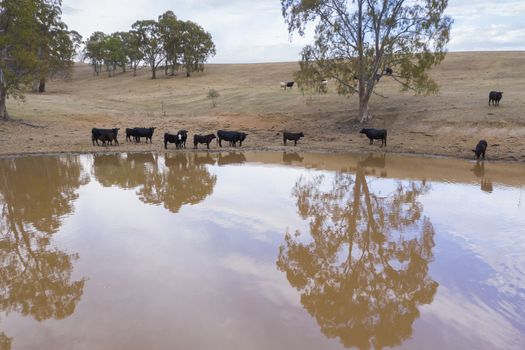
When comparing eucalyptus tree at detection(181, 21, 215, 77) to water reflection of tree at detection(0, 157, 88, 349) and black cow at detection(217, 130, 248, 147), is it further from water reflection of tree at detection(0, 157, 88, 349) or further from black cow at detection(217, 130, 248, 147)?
water reflection of tree at detection(0, 157, 88, 349)

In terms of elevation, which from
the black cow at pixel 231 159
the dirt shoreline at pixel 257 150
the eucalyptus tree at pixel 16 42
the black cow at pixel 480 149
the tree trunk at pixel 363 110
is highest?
the eucalyptus tree at pixel 16 42

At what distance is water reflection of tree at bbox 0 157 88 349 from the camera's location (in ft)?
22.0

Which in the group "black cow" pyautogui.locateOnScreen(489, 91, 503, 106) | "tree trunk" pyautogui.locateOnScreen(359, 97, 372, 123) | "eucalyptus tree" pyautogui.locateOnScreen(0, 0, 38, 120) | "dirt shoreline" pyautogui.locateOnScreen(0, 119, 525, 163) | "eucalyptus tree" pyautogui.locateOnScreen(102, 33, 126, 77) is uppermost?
"eucalyptus tree" pyautogui.locateOnScreen(102, 33, 126, 77)

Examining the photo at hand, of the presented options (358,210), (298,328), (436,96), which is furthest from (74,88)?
(298,328)

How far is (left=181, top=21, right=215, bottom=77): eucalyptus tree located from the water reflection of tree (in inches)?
1889

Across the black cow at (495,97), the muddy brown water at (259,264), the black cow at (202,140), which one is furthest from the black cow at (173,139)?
the black cow at (495,97)

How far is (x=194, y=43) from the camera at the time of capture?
201 ft

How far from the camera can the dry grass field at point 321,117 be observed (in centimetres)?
2261

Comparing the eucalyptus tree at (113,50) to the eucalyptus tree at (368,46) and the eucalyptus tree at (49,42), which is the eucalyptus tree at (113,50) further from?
A: the eucalyptus tree at (368,46)

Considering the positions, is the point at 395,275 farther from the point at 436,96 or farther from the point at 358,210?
the point at 436,96

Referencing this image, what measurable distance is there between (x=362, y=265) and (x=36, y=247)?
22.0 ft

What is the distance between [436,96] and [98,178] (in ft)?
79.5

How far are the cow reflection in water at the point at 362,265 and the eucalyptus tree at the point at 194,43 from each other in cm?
5285

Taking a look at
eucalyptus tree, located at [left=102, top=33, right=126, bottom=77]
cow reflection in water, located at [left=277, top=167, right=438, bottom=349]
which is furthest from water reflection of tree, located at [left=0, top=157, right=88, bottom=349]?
eucalyptus tree, located at [left=102, top=33, right=126, bottom=77]
